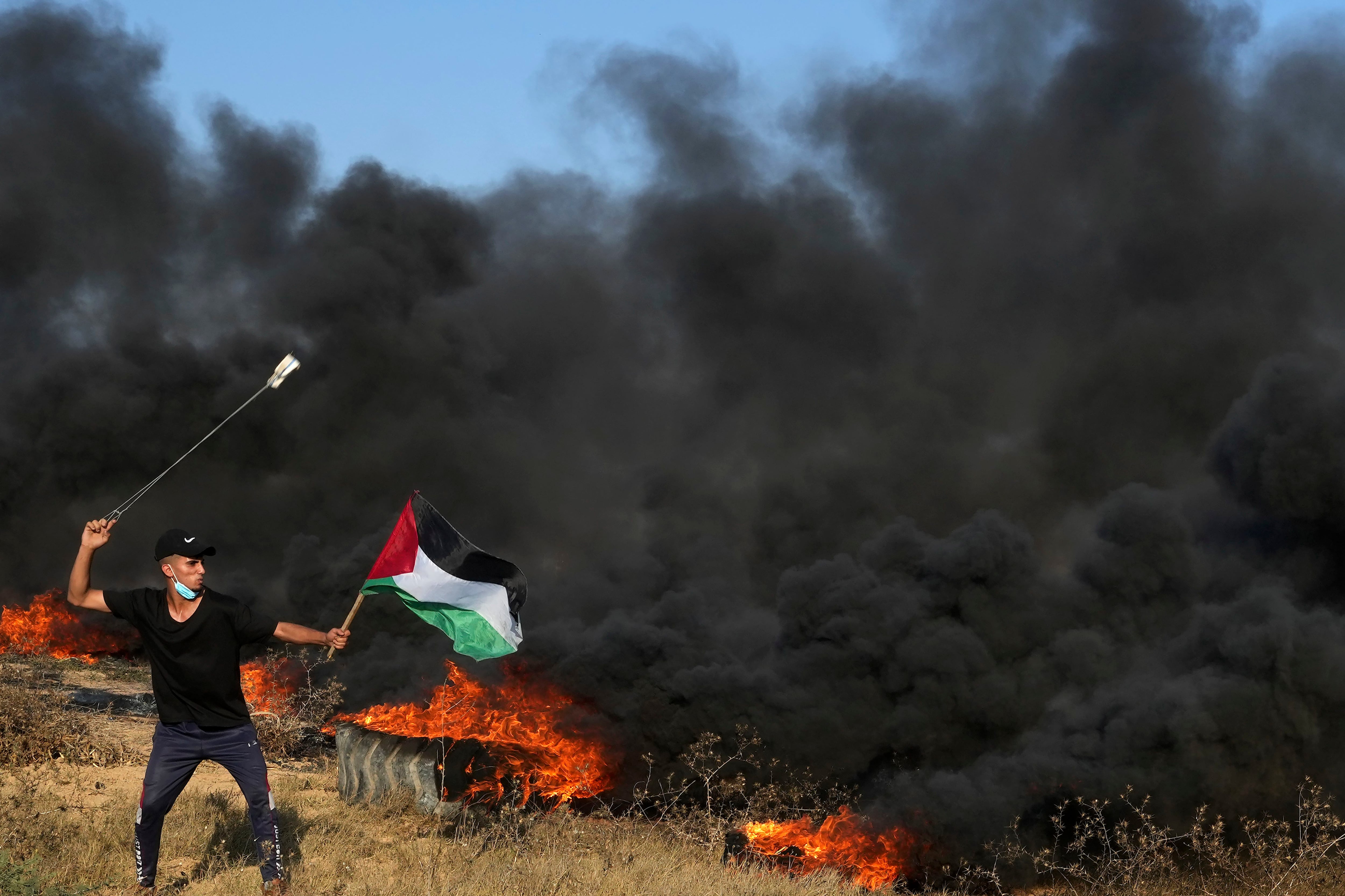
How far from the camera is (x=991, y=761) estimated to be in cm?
1251

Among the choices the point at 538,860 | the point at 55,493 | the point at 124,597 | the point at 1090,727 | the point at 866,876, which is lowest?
the point at 866,876

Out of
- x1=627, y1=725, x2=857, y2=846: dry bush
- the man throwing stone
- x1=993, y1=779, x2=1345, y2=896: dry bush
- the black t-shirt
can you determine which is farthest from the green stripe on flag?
x1=993, y1=779, x2=1345, y2=896: dry bush

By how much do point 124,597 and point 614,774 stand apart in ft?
26.5

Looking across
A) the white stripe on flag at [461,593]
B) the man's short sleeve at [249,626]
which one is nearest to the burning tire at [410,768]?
the white stripe on flag at [461,593]

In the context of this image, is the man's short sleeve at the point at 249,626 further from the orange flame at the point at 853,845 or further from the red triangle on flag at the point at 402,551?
the orange flame at the point at 853,845

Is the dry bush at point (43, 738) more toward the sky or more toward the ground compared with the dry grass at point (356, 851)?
more toward the sky

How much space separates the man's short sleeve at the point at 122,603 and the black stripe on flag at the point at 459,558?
1.96 metres

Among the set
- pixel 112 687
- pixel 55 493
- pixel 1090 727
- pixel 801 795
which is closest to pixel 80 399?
pixel 55 493

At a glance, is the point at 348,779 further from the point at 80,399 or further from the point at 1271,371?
the point at 80,399

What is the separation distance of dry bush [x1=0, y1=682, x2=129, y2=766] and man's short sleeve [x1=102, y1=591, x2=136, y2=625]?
6.55 metres

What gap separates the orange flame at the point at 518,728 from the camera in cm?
1237

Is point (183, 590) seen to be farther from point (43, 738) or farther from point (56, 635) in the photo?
point (56, 635)

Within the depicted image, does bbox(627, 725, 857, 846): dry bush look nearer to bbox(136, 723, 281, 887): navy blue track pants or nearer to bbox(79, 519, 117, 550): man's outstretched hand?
bbox(136, 723, 281, 887): navy blue track pants

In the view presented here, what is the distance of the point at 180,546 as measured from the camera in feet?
Answer: 20.3
